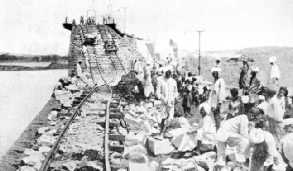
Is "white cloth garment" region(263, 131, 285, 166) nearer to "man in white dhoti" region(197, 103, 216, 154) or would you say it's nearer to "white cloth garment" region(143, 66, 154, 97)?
"man in white dhoti" region(197, 103, 216, 154)

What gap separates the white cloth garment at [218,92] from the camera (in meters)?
7.00

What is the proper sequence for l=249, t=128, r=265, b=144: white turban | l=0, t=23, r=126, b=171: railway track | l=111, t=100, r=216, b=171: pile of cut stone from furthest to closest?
l=0, t=23, r=126, b=171: railway track
l=111, t=100, r=216, b=171: pile of cut stone
l=249, t=128, r=265, b=144: white turban

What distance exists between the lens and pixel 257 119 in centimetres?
468

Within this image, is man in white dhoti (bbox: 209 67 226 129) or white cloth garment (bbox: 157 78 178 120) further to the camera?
white cloth garment (bbox: 157 78 178 120)

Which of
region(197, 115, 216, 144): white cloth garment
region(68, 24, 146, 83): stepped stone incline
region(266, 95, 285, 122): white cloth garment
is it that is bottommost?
region(197, 115, 216, 144): white cloth garment

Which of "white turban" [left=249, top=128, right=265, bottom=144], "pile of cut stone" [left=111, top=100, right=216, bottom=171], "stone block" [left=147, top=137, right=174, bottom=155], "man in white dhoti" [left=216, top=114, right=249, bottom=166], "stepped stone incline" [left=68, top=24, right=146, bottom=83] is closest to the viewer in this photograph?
"white turban" [left=249, top=128, right=265, bottom=144]

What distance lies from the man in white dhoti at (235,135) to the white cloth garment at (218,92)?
81.2 inches

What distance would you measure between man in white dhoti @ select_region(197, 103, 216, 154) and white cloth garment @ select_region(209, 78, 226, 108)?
1167mm

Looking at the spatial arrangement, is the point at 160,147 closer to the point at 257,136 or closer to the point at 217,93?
the point at 217,93

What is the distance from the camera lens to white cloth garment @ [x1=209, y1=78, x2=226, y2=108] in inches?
275

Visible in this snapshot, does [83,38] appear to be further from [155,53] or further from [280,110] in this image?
[280,110]

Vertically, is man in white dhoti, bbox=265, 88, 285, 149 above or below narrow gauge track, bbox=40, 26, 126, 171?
above

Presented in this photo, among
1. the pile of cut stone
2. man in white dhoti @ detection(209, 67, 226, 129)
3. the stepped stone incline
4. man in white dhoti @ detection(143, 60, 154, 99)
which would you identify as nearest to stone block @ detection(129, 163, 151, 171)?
the pile of cut stone

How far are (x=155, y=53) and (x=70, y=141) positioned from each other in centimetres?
2739
